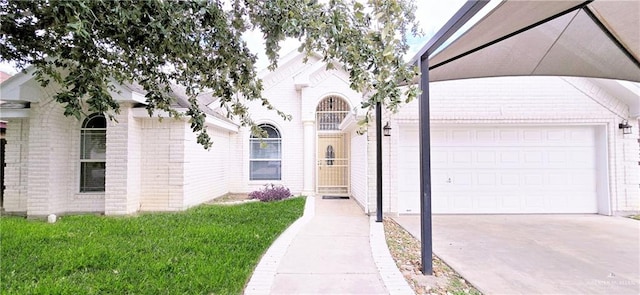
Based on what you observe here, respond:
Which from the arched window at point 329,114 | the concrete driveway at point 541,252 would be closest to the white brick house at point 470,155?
the concrete driveway at point 541,252

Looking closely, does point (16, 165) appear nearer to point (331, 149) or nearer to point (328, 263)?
point (328, 263)

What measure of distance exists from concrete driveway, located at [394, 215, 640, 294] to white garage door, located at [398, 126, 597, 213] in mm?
608

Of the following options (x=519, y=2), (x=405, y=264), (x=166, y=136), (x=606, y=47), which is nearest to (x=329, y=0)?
(x=519, y=2)

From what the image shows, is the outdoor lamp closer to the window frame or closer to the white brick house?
the white brick house

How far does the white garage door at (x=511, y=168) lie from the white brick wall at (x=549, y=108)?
1.07 feet

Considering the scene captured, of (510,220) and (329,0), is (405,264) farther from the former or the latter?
(510,220)

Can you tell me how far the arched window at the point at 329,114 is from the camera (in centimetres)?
1277

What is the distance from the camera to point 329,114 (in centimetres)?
1284

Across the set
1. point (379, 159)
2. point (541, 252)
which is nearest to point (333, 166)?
point (379, 159)

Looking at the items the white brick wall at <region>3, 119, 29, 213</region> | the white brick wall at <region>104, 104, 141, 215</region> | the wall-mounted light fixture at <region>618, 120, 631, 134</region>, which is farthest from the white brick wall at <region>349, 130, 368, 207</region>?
the white brick wall at <region>3, 119, 29, 213</region>

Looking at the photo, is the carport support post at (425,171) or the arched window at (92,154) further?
the arched window at (92,154)

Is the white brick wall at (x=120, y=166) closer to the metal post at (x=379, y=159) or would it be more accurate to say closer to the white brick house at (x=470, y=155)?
the white brick house at (x=470, y=155)

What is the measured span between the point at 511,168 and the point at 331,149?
636cm

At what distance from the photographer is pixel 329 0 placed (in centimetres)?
323
